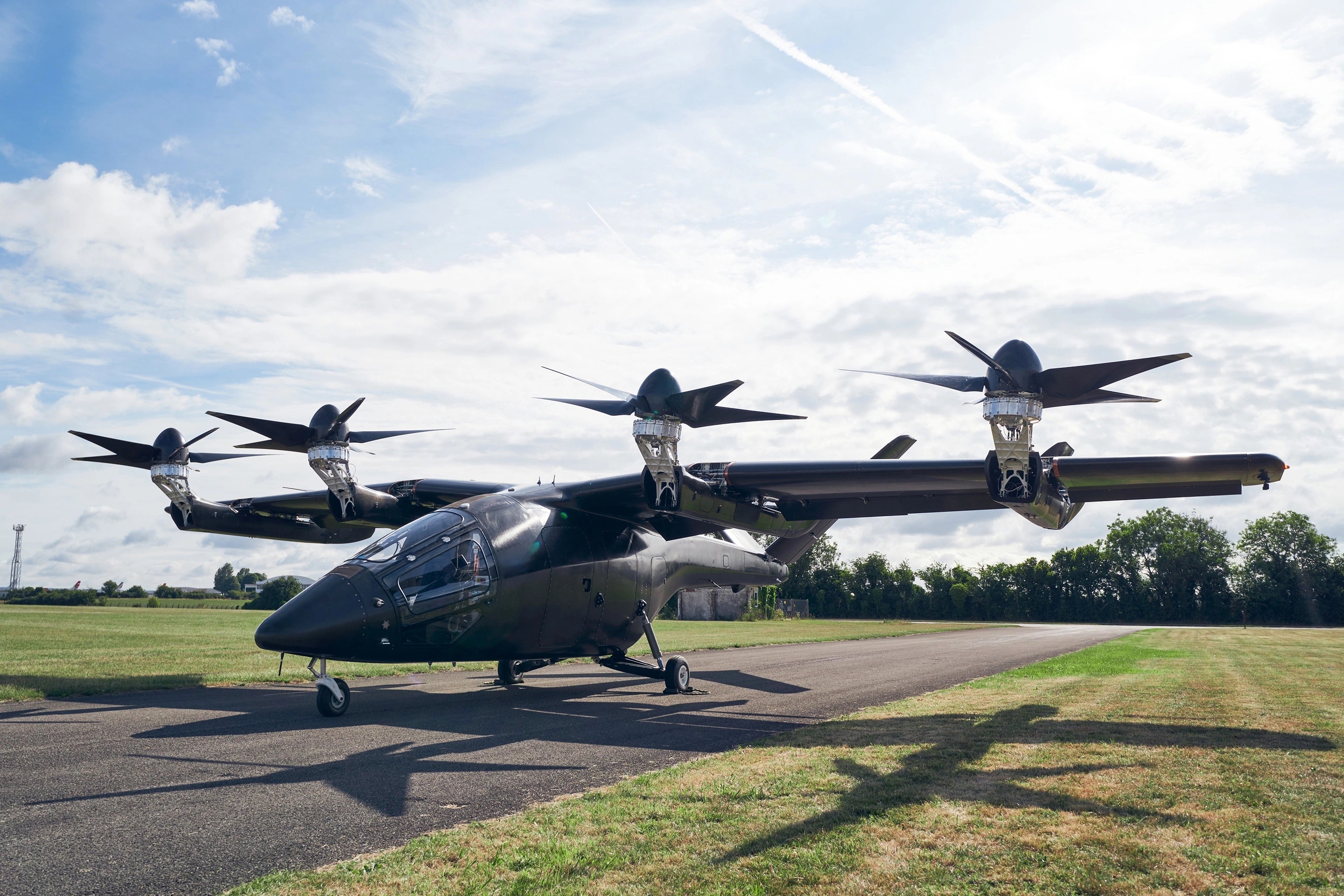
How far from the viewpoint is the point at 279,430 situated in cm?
1767

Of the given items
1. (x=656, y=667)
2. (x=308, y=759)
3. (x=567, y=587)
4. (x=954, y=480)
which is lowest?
(x=656, y=667)

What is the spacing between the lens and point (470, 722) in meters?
12.7

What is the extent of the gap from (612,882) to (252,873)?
95.8 inches

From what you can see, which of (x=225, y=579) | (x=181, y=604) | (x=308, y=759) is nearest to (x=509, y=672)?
(x=308, y=759)

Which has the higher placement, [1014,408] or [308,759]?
[1014,408]

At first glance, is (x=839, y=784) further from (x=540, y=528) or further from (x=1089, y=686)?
(x=1089, y=686)

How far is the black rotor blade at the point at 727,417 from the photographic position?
15453 millimetres

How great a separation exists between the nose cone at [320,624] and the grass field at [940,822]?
6.29 m

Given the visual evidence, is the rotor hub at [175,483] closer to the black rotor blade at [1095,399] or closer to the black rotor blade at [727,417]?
the black rotor blade at [727,417]

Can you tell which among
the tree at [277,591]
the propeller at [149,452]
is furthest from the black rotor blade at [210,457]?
the tree at [277,591]

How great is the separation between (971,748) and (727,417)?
7.37m

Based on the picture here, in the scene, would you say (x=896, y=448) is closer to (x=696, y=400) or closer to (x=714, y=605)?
(x=696, y=400)

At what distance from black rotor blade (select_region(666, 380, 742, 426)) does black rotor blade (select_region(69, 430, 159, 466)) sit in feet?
41.2

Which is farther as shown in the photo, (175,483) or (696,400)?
(175,483)
